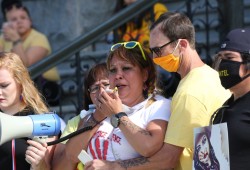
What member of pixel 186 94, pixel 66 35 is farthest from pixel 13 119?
pixel 66 35

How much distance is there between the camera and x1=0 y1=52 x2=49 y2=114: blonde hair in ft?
16.6

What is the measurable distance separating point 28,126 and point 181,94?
3.04ft

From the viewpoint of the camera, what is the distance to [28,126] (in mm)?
4504

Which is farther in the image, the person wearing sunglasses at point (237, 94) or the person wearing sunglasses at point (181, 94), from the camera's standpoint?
the person wearing sunglasses at point (181, 94)

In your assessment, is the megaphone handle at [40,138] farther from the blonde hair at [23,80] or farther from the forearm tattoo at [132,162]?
the forearm tattoo at [132,162]

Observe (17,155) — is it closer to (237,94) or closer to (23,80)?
(23,80)

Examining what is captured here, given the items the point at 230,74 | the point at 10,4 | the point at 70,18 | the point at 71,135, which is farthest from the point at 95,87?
the point at 70,18

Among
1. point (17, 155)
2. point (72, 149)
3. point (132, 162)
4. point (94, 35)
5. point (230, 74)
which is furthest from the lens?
point (94, 35)

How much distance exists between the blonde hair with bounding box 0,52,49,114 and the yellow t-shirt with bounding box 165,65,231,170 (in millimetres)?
1161

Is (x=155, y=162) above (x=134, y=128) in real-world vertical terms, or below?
below

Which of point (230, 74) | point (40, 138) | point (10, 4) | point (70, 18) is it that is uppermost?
point (10, 4)

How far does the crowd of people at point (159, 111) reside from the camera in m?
4.07

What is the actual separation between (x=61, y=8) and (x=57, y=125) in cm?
501

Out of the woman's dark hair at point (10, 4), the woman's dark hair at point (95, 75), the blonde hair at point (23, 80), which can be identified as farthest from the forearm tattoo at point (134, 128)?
the woman's dark hair at point (10, 4)
